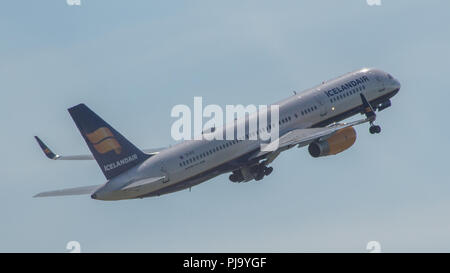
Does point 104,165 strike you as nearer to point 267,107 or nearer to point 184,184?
point 184,184

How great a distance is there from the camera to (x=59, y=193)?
8425cm

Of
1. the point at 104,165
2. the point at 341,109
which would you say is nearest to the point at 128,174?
the point at 104,165

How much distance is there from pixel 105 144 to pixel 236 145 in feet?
39.3

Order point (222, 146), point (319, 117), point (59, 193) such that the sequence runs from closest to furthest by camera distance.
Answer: point (59, 193)
point (222, 146)
point (319, 117)

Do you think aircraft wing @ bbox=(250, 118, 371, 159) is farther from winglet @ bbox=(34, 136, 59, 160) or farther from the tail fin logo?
winglet @ bbox=(34, 136, 59, 160)

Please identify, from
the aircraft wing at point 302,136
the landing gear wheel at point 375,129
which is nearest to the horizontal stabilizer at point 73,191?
the aircraft wing at point 302,136

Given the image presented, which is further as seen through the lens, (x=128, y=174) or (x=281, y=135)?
(x=281, y=135)

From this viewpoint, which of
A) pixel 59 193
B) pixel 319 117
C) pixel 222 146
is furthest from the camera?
pixel 319 117

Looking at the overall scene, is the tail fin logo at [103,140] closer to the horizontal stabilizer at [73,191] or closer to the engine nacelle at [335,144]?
the horizontal stabilizer at [73,191]

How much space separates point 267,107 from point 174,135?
8570 mm

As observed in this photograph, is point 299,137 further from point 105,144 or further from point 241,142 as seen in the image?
point 105,144

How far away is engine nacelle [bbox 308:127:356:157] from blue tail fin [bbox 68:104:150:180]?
53.3ft

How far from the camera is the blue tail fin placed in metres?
83.8

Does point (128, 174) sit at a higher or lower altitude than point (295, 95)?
lower
